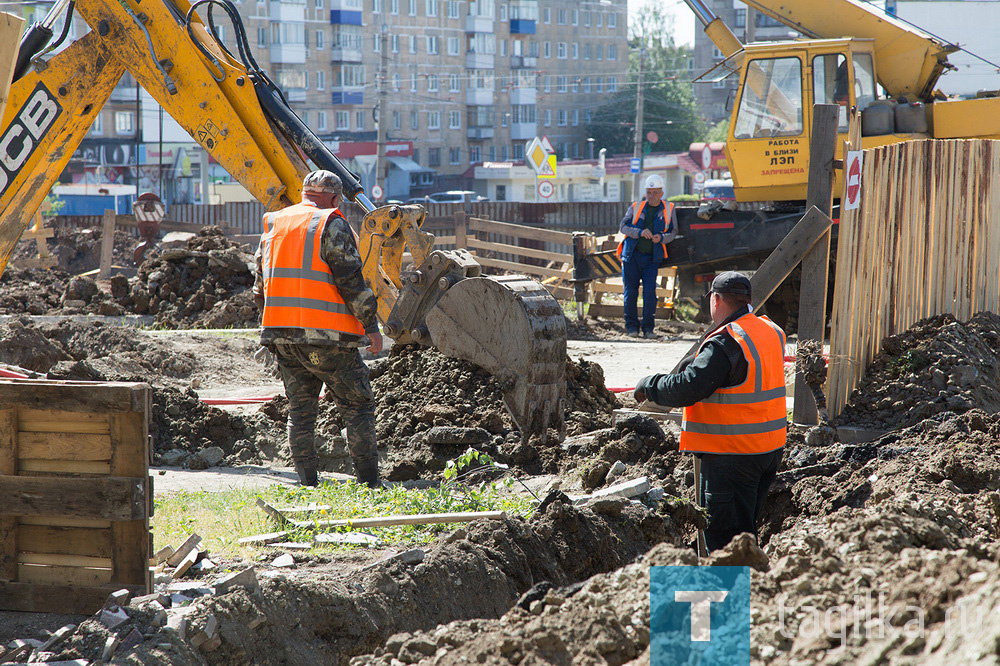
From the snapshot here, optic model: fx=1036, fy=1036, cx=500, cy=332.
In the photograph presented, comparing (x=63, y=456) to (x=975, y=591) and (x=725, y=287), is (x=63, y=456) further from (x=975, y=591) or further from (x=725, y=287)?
(x=975, y=591)

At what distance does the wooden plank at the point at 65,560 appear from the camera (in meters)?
4.17

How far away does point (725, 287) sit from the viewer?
4633mm

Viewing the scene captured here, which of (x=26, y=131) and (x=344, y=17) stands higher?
(x=344, y=17)

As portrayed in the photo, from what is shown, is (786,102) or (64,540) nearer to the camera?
(64,540)

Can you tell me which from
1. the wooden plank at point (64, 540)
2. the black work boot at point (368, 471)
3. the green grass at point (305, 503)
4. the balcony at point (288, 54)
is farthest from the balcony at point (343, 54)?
the wooden plank at point (64, 540)

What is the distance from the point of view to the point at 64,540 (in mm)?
4211

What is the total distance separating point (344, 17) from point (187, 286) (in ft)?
169

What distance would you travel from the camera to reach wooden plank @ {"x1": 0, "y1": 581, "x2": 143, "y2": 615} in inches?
163

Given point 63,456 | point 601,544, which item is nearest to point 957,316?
point 601,544

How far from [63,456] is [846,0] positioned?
1190cm

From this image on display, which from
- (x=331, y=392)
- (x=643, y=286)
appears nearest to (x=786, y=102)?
(x=643, y=286)

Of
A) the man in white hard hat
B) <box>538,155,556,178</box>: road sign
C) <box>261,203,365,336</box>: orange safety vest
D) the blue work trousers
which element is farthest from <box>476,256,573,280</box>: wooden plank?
<box>538,155,556,178</box>: road sign

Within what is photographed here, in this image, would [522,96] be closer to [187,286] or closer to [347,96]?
[347,96]

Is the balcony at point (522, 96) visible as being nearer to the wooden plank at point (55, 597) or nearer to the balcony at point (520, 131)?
the balcony at point (520, 131)
